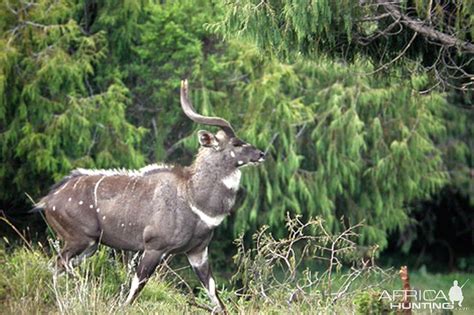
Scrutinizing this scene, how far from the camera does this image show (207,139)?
40.4ft

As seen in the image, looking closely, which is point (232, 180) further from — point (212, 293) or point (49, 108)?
point (49, 108)

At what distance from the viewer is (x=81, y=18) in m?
19.8

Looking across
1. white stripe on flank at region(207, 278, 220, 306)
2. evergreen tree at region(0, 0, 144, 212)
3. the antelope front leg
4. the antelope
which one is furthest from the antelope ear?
evergreen tree at region(0, 0, 144, 212)

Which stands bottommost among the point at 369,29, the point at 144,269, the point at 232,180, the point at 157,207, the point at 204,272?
the point at 204,272

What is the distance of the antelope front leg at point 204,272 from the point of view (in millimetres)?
11891

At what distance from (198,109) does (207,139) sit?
7.18 m

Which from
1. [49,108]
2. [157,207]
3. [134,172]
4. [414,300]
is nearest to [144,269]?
[157,207]

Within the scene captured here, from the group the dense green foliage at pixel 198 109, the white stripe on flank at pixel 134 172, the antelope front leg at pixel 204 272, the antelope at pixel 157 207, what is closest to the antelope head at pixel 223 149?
the antelope at pixel 157 207

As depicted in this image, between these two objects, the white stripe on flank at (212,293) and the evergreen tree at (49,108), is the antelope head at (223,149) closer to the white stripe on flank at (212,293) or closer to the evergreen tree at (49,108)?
the white stripe on flank at (212,293)

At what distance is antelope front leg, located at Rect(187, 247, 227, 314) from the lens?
1189 centimetres

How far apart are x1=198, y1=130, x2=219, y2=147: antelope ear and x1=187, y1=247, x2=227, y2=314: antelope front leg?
1.06m

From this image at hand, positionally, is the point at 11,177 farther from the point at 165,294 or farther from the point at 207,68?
the point at 165,294

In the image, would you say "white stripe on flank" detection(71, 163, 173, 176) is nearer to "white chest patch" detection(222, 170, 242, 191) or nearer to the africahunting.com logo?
"white chest patch" detection(222, 170, 242, 191)

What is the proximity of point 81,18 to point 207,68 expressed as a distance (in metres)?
2.19
